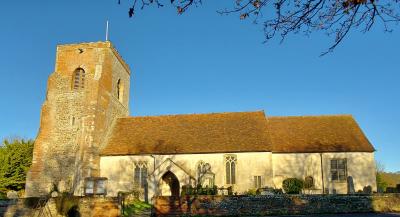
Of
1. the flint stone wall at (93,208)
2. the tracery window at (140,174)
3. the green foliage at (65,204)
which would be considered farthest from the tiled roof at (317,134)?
the green foliage at (65,204)

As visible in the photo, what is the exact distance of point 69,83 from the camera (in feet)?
110

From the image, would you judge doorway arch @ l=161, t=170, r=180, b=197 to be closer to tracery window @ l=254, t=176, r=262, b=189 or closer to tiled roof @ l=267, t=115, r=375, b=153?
tracery window @ l=254, t=176, r=262, b=189

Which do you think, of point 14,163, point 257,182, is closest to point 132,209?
point 257,182

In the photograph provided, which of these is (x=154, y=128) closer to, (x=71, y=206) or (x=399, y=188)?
(x=71, y=206)

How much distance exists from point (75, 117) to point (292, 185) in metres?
17.5

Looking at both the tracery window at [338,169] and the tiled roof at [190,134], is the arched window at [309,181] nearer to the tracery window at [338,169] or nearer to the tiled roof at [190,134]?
the tracery window at [338,169]

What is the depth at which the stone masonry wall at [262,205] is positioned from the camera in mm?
19000

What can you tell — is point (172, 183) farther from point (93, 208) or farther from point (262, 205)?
point (262, 205)

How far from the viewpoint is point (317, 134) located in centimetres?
3209

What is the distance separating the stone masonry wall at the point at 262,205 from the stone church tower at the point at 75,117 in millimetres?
12886

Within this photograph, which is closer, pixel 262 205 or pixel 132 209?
pixel 262 205

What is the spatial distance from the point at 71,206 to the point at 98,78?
15.9m

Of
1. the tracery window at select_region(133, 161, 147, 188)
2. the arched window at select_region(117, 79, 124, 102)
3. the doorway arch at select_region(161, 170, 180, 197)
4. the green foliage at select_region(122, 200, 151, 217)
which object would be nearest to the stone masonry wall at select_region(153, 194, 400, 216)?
the green foliage at select_region(122, 200, 151, 217)

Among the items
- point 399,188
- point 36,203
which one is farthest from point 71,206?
point 399,188
